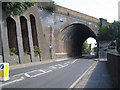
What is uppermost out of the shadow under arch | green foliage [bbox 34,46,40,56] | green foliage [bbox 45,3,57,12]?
green foliage [bbox 45,3,57,12]

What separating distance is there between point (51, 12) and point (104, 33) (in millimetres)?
17475

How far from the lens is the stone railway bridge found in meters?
Answer: 25.6

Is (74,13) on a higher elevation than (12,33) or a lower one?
higher

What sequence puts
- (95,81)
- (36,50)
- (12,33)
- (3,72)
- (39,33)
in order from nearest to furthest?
(3,72)
(95,81)
(12,33)
(36,50)
(39,33)

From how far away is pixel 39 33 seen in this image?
3609cm

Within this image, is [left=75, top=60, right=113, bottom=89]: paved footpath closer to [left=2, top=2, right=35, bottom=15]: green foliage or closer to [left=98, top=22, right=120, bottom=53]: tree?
[left=2, top=2, right=35, bottom=15]: green foliage

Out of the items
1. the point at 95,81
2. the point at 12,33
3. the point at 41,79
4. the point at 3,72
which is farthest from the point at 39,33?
the point at 95,81

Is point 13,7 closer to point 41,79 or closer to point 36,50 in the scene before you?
point 36,50

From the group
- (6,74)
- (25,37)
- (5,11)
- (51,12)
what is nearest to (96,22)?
(51,12)

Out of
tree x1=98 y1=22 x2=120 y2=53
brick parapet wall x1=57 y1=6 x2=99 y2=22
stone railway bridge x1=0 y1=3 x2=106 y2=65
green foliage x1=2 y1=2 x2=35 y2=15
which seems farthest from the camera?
tree x1=98 y1=22 x2=120 y2=53

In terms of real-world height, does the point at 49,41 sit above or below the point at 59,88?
above

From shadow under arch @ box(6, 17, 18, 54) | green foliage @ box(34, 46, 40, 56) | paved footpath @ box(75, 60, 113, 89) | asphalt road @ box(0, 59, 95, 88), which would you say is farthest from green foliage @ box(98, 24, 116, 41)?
paved footpath @ box(75, 60, 113, 89)

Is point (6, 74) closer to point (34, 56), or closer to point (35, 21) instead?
point (34, 56)

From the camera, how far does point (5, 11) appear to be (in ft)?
81.9
